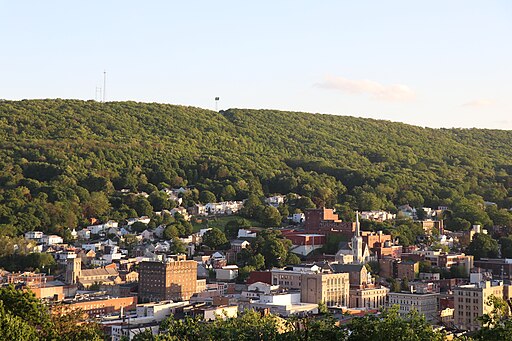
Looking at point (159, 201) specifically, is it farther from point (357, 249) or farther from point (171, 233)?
point (357, 249)

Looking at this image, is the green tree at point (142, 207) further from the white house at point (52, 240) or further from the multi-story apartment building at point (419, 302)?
the multi-story apartment building at point (419, 302)

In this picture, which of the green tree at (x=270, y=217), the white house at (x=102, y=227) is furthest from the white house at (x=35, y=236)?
the green tree at (x=270, y=217)

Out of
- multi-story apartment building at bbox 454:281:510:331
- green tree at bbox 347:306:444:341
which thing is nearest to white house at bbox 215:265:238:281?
multi-story apartment building at bbox 454:281:510:331

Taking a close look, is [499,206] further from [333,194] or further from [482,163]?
[482,163]

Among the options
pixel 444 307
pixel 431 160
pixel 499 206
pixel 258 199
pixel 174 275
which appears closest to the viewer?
pixel 444 307

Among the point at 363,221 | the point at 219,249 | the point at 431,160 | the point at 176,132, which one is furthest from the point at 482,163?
the point at 219,249

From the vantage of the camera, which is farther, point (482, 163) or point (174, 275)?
point (482, 163)
